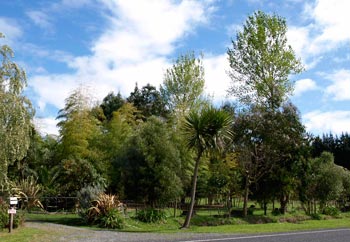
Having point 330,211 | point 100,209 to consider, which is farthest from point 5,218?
point 330,211

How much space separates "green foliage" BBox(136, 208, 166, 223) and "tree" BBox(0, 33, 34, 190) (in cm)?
716

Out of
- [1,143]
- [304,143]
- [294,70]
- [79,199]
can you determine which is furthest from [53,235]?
[294,70]

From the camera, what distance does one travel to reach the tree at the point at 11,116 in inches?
573

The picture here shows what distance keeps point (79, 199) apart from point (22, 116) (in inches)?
266

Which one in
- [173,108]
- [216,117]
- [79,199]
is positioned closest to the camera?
[216,117]

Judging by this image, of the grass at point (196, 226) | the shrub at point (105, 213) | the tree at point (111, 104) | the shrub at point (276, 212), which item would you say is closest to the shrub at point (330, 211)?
the grass at point (196, 226)

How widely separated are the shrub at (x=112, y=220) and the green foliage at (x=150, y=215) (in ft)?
5.87

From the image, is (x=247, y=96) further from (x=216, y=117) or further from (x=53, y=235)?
(x=53, y=235)

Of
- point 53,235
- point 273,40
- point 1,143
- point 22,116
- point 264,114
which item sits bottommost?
point 53,235

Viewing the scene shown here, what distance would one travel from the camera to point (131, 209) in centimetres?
2347

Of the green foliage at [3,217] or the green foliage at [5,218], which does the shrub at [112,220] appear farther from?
the green foliage at [3,217]

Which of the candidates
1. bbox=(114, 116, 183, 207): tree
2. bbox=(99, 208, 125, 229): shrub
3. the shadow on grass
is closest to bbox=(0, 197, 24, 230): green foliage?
the shadow on grass

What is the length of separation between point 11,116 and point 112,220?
262 inches

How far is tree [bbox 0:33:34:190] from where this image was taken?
14555mm
